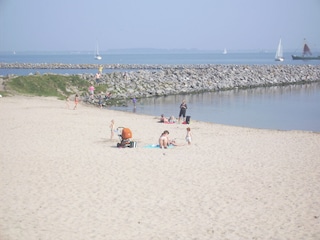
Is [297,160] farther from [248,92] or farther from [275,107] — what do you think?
[248,92]

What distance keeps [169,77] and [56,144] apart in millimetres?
33044

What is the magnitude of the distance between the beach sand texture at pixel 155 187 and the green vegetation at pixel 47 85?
52.4 feet

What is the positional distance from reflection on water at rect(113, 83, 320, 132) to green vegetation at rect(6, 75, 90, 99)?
5.88 m

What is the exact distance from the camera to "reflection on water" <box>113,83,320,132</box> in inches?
1102

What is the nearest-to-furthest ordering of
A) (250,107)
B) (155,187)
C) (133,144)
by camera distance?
(155,187) < (133,144) < (250,107)

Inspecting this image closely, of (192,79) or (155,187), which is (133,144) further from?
(192,79)

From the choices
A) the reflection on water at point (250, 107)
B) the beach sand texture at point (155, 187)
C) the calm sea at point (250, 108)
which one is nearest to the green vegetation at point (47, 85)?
the calm sea at point (250, 108)

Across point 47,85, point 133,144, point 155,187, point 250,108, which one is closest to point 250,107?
point 250,108

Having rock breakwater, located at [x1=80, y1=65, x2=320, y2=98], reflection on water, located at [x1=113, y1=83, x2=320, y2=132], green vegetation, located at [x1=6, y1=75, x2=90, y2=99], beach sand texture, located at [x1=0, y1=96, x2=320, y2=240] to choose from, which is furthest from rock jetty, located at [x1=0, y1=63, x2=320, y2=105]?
beach sand texture, located at [x1=0, y1=96, x2=320, y2=240]

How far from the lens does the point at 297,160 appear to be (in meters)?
14.4

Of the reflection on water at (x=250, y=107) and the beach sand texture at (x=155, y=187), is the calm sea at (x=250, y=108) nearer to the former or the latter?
the reflection on water at (x=250, y=107)

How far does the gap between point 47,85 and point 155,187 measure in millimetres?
27025

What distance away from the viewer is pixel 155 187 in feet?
36.5

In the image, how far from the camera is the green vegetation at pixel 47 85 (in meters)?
34.3
